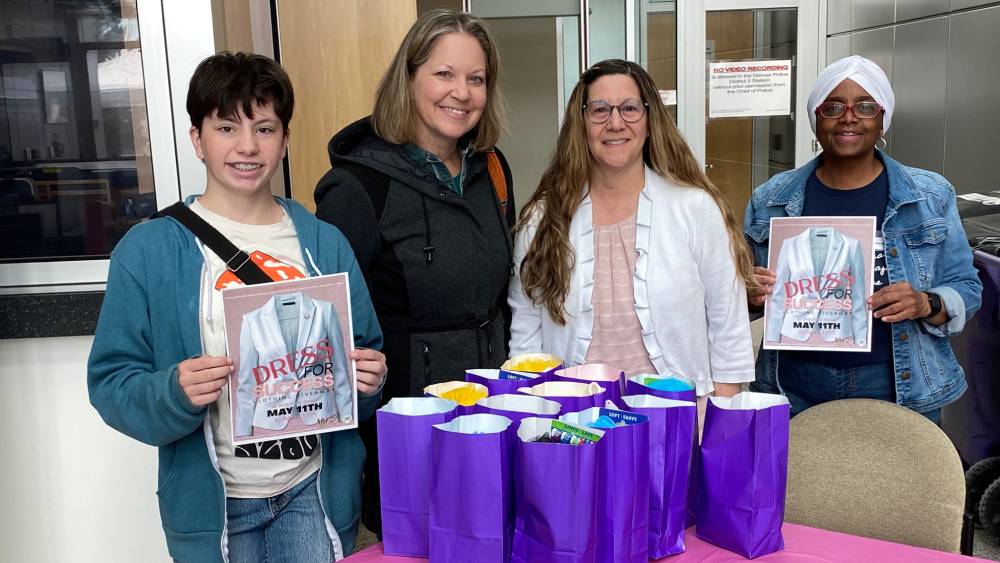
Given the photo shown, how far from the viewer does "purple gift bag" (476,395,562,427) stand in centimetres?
137

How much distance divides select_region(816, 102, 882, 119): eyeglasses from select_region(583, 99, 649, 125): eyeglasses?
590 millimetres

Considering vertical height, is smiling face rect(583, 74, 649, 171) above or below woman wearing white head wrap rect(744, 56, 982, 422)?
above

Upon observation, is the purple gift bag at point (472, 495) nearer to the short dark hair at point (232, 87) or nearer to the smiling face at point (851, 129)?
the short dark hair at point (232, 87)

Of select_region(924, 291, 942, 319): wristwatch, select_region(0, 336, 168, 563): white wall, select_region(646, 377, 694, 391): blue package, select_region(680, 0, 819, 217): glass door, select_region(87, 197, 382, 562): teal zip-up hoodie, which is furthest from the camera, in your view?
select_region(680, 0, 819, 217): glass door

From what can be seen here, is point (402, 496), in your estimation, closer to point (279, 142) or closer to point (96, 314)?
point (279, 142)

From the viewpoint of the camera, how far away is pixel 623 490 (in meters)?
1.28

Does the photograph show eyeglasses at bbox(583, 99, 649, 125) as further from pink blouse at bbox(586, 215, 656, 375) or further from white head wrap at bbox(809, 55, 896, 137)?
white head wrap at bbox(809, 55, 896, 137)

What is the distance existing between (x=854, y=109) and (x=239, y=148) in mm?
1726

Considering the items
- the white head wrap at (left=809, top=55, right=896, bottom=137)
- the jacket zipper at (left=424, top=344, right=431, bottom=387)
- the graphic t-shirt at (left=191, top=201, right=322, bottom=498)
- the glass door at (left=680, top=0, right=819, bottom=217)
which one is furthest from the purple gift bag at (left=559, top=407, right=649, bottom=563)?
the glass door at (left=680, top=0, right=819, bottom=217)

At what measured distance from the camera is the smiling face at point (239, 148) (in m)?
1.72

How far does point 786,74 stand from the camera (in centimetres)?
602

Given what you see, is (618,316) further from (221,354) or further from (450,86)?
(221,354)

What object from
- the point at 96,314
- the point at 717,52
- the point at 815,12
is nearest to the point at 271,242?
the point at 96,314

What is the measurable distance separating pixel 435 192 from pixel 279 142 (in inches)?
18.9
